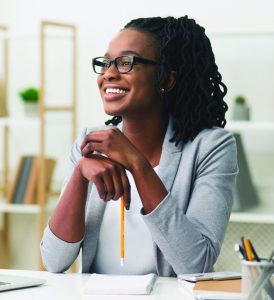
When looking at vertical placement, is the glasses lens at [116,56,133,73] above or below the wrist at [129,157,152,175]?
above

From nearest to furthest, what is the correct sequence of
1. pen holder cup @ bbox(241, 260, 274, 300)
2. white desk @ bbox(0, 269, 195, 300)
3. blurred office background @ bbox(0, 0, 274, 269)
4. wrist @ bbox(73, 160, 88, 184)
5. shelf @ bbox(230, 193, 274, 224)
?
1. pen holder cup @ bbox(241, 260, 274, 300)
2. white desk @ bbox(0, 269, 195, 300)
3. wrist @ bbox(73, 160, 88, 184)
4. shelf @ bbox(230, 193, 274, 224)
5. blurred office background @ bbox(0, 0, 274, 269)

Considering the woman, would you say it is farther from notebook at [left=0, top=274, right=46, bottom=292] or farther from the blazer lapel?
notebook at [left=0, top=274, right=46, bottom=292]

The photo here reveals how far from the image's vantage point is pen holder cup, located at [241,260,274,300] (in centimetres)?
116

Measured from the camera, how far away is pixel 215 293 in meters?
1.35

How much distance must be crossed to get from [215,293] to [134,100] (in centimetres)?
61

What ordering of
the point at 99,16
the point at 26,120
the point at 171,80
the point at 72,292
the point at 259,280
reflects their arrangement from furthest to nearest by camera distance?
the point at 99,16, the point at 26,120, the point at 171,80, the point at 72,292, the point at 259,280

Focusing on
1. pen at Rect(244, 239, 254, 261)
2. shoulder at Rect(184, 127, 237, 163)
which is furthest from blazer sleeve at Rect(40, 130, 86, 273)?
pen at Rect(244, 239, 254, 261)

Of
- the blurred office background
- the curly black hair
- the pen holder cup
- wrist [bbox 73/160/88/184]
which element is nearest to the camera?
the pen holder cup

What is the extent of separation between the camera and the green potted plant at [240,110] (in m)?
3.16

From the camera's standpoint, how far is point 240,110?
125 inches

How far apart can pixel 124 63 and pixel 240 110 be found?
4.82 feet

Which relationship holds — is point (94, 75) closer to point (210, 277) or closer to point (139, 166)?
point (139, 166)

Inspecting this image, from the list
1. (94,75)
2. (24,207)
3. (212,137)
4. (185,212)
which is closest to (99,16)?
(94,75)

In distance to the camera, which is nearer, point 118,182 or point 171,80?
point 118,182
